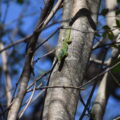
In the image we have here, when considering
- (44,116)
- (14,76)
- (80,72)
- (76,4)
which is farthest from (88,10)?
(14,76)

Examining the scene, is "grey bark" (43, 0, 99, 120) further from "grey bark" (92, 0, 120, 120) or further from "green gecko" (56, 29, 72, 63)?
"grey bark" (92, 0, 120, 120)

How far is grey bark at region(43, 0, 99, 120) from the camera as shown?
1.62 meters

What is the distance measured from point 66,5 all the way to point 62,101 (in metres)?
0.50

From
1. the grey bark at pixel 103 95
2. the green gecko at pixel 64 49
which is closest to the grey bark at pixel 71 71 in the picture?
the green gecko at pixel 64 49

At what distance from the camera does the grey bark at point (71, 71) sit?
1.62 meters

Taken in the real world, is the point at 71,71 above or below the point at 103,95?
below

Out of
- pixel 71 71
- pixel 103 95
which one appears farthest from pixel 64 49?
pixel 103 95

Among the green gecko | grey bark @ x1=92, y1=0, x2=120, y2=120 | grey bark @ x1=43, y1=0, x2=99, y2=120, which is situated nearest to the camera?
grey bark @ x1=43, y1=0, x2=99, y2=120

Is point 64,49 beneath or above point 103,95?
beneath

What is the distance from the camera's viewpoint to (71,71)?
1.72m

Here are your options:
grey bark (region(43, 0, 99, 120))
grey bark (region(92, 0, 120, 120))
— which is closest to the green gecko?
grey bark (region(43, 0, 99, 120))

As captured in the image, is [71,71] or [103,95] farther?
[103,95]

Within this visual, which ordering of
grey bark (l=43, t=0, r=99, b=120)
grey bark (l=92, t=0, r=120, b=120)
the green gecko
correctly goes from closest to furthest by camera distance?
1. grey bark (l=43, t=0, r=99, b=120)
2. the green gecko
3. grey bark (l=92, t=0, r=120, b=120)

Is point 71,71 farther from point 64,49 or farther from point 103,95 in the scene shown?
point 103,95
